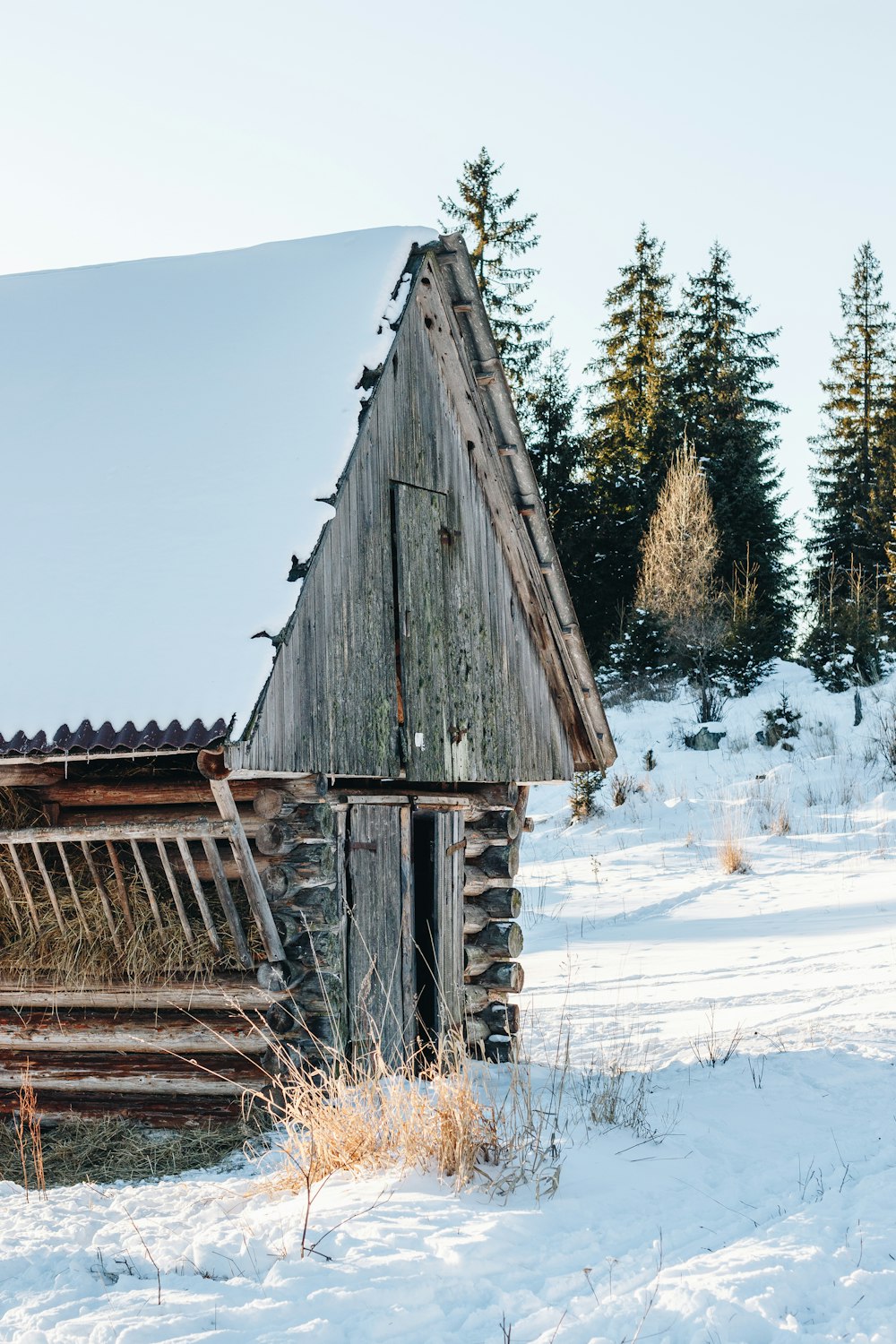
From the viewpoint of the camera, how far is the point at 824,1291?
184 inches

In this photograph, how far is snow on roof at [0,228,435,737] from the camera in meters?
7.05

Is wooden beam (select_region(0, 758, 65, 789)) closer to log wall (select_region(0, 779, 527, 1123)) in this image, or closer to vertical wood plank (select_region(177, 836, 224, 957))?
log wall (select_region(0, 779, 527, 1123))

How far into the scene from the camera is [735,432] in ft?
115

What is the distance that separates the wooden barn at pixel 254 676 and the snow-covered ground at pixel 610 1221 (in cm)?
135

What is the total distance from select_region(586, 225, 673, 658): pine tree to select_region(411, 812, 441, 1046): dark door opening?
2324 cm

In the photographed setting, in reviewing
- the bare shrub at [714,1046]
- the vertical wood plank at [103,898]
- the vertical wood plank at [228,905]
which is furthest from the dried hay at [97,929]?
the bare shrub at [714,1046]

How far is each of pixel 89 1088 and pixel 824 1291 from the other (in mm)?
5310

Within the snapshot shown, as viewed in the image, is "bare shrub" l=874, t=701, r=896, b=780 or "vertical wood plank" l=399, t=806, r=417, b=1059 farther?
"bare shrub" l=874, t=701, r=896, b=780

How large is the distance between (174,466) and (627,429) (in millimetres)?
29872

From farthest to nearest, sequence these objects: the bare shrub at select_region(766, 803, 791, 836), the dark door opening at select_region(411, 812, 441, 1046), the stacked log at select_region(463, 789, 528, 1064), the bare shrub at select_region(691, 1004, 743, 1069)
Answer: the bare shrub at select_region(766, 803, 791, 836) < the stacked log at select_region(463, 789, 528, 1064) < the dark door opening at select_region(411, 812, 441, 1046) < the bare shrub at select_region(691, 1004, 743, 1069)

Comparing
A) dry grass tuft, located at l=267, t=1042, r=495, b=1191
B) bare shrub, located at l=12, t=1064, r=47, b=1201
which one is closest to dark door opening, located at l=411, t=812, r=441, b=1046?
bare shrub, located at l=12, t=1064, r=47, b=1201

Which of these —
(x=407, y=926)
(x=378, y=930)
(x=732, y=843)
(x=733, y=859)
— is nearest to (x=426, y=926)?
(x=407, y=926)

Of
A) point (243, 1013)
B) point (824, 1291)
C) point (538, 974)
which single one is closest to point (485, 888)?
point (243, 1013)

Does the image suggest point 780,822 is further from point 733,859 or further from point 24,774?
point 24,774
